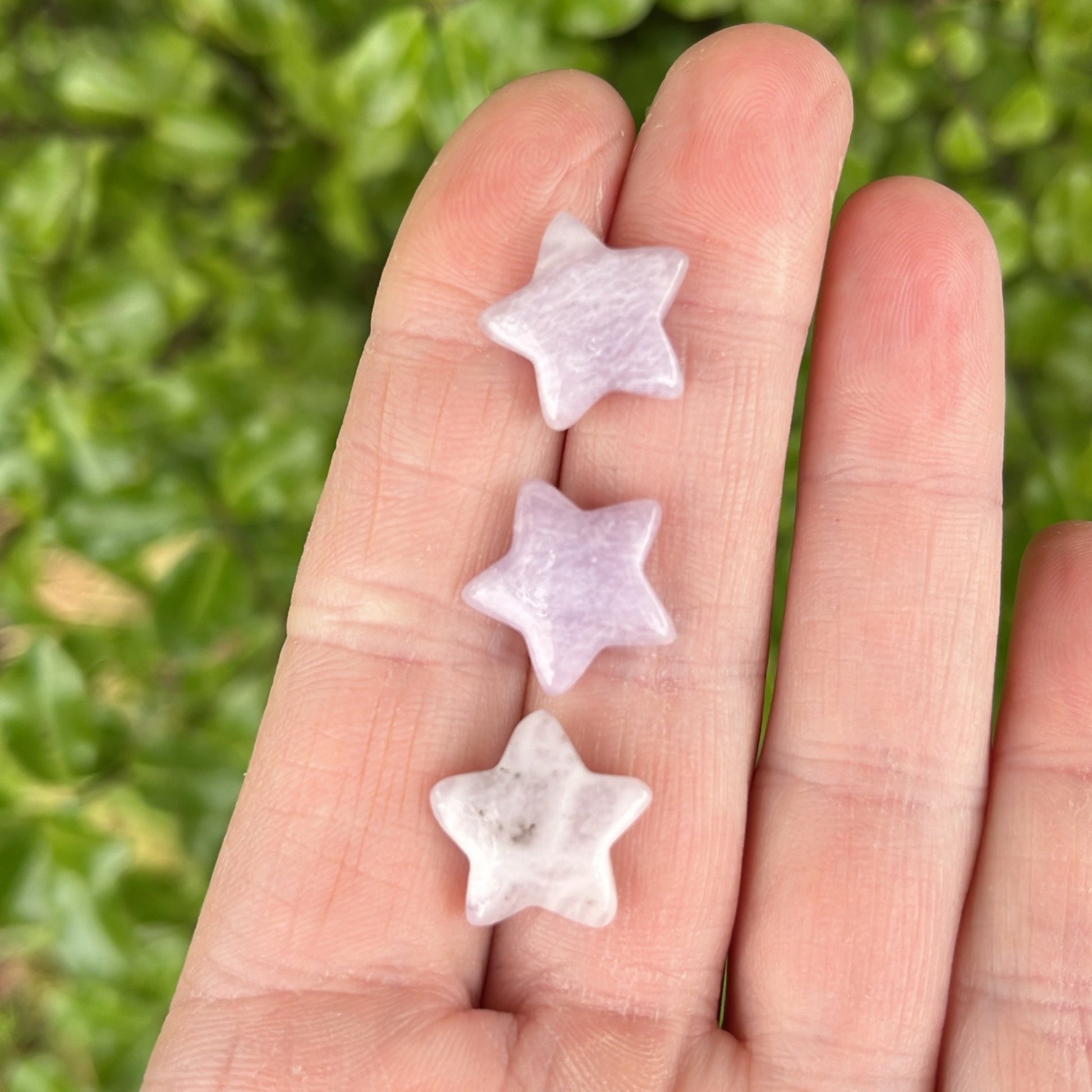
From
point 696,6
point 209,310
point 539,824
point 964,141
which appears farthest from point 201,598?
point 964,141

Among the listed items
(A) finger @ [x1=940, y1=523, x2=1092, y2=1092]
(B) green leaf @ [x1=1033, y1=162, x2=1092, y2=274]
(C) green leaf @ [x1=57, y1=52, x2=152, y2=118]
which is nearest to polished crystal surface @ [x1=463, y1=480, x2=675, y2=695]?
(A) finger @ [x1=940, y1=523, x2=1092, y2=1092]

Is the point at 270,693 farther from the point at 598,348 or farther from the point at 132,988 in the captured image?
the point at 598,348

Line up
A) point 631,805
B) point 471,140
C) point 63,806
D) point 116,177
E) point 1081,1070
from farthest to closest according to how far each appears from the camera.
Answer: point 116,177, point 63,806, point 471,140, point 631,805, point 1081,1070

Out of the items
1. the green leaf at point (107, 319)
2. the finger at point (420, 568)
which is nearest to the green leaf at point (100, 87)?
the green leaf at point (107, 319)

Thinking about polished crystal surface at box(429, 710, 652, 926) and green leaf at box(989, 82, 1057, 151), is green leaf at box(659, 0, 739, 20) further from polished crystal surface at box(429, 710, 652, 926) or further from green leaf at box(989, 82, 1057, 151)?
polished crystal surface at box(429, 710, 652, 926)

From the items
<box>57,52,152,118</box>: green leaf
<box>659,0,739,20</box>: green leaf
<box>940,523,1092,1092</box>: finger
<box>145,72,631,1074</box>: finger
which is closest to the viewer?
<box>940,523,1092,1092</box>: finger

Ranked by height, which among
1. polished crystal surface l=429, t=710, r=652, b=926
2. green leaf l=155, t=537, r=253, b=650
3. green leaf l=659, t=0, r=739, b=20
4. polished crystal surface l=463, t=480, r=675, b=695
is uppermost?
green leaf l=659, t=0, r=739, b=20

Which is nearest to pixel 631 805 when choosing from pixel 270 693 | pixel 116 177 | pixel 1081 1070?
pixel 270 693

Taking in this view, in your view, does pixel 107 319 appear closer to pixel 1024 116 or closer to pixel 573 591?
pixel 573 591
